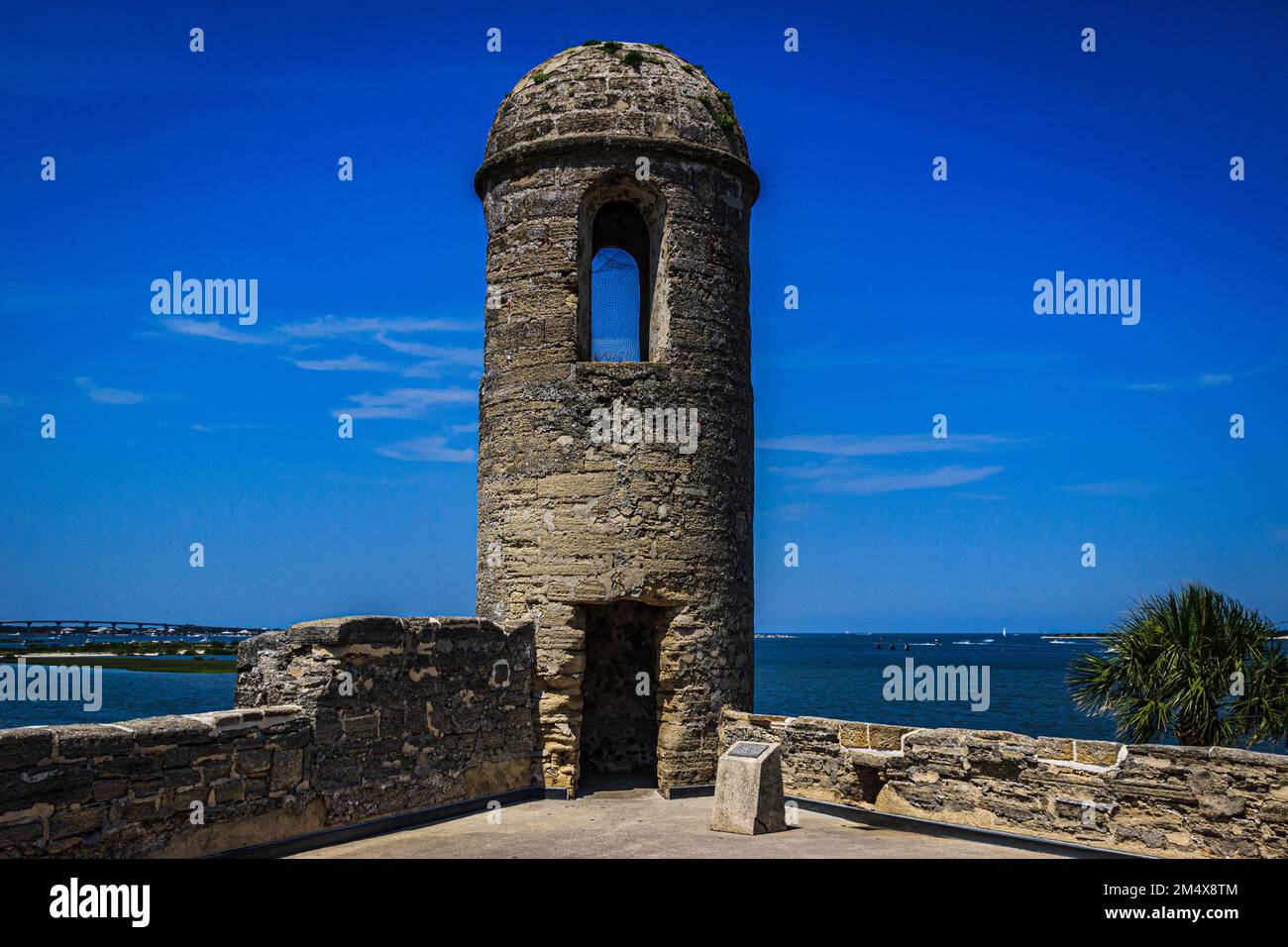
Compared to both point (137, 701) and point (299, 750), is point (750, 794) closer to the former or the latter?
point (299, 750)

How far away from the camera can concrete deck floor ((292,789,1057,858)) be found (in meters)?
8.36

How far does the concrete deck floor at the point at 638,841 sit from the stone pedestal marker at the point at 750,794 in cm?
13

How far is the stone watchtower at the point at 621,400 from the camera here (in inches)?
457

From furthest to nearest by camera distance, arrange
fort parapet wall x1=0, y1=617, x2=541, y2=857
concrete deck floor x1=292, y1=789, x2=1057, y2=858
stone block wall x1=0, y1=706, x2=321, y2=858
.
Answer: concrete deck floor x1=292, y1=789, x2=1057, y2=858 < fort parapet wall x1=0, y1=617, x2=541, y2=857 < stone block wall x1=0, y1=706, x2=321, y2=858

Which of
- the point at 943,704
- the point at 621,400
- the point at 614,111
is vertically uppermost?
the point at 614,111

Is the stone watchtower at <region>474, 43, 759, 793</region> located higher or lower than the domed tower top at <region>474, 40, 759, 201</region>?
lower

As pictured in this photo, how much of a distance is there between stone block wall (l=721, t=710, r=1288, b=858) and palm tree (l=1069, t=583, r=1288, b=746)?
8.71 feet

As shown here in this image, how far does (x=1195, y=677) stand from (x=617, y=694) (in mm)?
6363

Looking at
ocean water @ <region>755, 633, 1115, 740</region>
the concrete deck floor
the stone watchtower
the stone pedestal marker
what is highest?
the stone watchtower

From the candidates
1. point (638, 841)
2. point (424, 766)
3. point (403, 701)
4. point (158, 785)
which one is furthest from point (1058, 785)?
point (158, 785)

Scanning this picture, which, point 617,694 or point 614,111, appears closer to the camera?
point 614,111

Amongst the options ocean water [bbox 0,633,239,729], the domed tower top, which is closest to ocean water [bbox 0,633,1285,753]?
ocean water [bbox 0,633,239,729]

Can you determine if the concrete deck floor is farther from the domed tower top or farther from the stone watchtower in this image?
the domed tower top

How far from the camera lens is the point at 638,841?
8.90m
